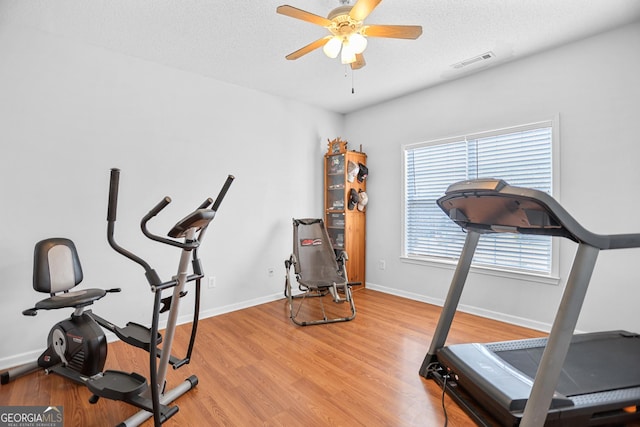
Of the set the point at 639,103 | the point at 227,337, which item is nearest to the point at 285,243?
the point at 227,337

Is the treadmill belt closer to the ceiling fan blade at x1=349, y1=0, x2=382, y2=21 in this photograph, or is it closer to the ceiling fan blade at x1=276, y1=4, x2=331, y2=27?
the ceiling fan blade at x1=349, y1=0, x2=382, y2=21

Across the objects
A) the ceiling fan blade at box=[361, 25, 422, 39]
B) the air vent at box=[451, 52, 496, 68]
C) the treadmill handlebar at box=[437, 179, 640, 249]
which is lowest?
the treadmill handlebar at box=[437, 179, 640, 249]

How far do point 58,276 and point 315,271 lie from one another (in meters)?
2.42

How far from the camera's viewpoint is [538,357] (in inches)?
80.9

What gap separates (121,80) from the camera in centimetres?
285

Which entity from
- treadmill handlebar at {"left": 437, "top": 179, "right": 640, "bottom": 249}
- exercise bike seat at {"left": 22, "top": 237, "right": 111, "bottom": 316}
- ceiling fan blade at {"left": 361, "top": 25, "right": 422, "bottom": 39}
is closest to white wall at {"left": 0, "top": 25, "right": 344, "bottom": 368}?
exercise bike seat at {"left": 22, "top": 237, "right": 111, "bottom": 316}

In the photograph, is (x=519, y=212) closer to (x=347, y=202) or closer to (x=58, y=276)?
(x=347, y=202)

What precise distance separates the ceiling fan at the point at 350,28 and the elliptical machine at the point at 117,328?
44.2 inches

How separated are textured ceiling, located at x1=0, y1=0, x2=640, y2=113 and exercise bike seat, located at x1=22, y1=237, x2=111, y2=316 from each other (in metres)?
1.73

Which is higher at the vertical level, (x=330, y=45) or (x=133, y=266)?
(x=330, y=45)

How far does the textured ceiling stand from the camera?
224 centimetres

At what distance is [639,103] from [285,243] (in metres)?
3.73

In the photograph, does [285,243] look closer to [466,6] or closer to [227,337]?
[227,337]

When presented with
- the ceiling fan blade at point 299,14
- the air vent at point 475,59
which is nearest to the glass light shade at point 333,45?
the ceiling fan blade at point 299,14
